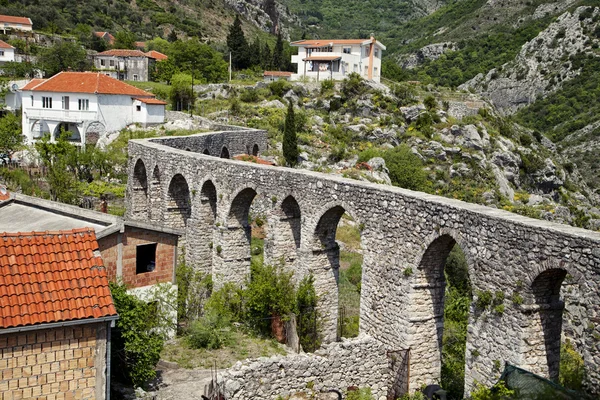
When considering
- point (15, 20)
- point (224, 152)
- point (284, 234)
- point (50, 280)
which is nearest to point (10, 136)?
point (224, 152)

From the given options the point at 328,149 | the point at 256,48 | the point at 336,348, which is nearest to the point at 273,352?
the point at 336,348

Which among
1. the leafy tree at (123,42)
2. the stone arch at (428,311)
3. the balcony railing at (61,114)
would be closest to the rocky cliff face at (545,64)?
the leafy tree at (123,42)

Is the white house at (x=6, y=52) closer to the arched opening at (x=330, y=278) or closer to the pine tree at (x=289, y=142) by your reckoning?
the pine tree at (x=289, y=142)

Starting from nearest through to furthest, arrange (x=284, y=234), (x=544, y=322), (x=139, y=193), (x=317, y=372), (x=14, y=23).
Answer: (x=544, y=322)
(x=317, y=372)
(x=284, y=234)
(x=139, y=193)
(x=14, y=23)

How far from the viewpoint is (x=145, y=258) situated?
19000 mm

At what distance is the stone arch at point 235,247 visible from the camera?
2359 cm

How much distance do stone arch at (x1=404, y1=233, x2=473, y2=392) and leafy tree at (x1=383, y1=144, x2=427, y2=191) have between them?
33.8 m

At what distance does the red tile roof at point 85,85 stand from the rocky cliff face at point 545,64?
6352 centimetres

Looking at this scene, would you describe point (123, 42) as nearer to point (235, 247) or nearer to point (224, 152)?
point (224, 152)

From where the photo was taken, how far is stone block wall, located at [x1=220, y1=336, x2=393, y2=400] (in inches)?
544

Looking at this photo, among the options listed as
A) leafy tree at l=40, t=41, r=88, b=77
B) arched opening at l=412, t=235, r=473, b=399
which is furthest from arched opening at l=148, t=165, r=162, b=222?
leafy tree at l=40, t=41, r=88, b=77

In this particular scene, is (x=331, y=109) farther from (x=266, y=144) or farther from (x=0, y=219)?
(x=0, y=219)

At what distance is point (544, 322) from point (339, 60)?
191ft

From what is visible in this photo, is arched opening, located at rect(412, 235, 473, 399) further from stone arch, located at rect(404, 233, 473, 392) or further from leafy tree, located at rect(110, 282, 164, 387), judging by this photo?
leafy tree, located at rect(110, 282, 164, 387)
